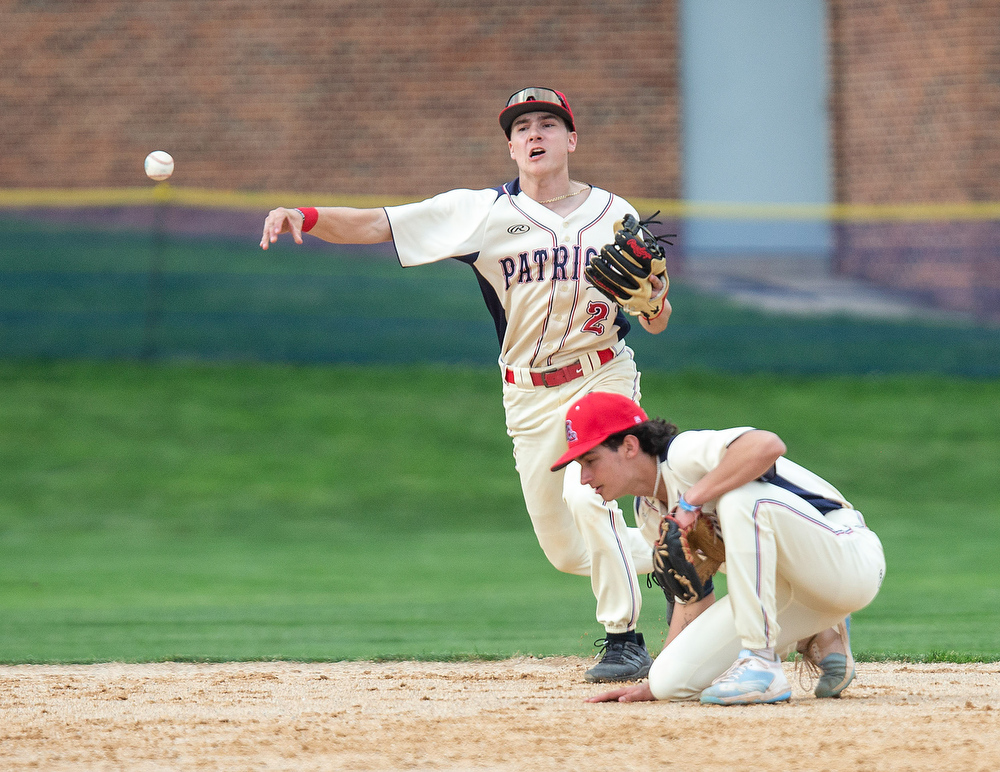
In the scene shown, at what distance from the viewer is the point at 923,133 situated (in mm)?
15578

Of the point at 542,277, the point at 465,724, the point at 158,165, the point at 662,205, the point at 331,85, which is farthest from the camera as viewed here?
the point at 331,85

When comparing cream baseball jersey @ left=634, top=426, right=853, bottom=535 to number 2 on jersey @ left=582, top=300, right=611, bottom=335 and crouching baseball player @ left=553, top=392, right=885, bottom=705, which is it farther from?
number 2 on jersey @ left=582, top=300, right=611, bottom=335

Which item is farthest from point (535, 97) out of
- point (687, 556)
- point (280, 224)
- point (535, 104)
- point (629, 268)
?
point (687, 556)

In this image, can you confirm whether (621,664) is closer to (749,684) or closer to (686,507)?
(749,684)

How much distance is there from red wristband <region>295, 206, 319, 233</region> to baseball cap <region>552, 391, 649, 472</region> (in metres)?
1.49

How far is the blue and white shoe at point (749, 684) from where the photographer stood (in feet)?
14.4

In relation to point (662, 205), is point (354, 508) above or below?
below

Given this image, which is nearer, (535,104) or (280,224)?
(280,224)

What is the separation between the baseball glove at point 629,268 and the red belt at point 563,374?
1.23 ft

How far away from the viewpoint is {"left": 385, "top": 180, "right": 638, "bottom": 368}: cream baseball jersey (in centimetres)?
555

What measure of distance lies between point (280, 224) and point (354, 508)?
23.1ft

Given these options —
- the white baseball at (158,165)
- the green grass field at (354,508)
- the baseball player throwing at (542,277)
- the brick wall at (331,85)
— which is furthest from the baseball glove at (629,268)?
the brick wall at (331,85)

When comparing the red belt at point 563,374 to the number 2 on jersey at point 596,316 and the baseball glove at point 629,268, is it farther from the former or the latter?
the baseball glove at point 629,268

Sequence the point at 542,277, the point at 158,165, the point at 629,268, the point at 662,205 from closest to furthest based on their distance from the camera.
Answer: the point at 629,268 → the point at 542,277 → the point at 158,165 → the point at 662,205
